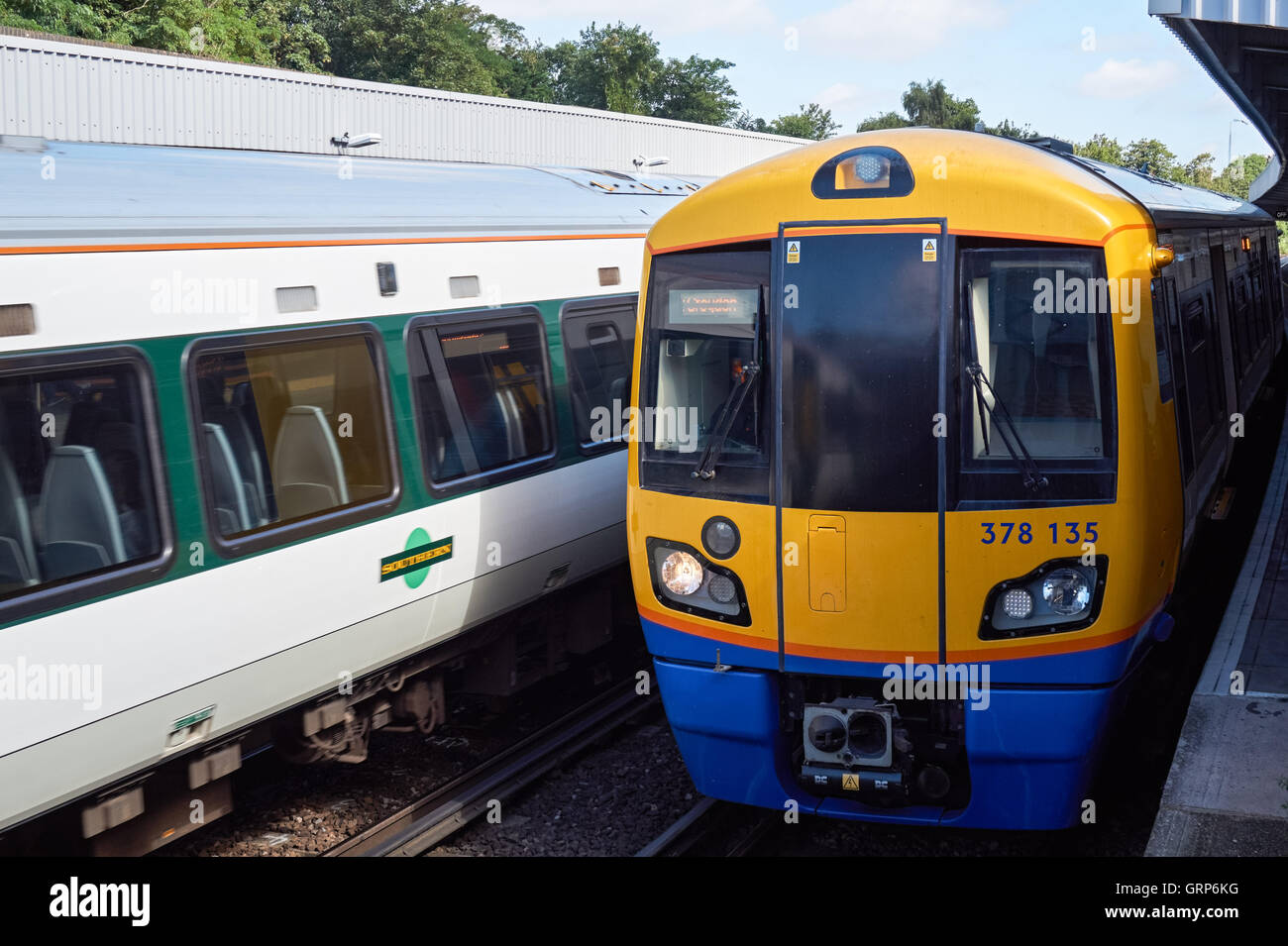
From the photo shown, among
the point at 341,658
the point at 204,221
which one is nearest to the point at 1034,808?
the point at 341,658

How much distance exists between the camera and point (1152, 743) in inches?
261

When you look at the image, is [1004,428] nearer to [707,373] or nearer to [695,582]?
[707,373]

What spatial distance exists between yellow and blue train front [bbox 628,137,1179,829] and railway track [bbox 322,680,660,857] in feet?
5.12

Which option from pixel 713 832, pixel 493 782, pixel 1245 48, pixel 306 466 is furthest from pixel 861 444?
pixel 1245 48

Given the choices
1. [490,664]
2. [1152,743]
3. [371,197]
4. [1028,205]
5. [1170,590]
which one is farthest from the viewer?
[490,664]

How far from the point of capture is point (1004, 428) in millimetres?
4797

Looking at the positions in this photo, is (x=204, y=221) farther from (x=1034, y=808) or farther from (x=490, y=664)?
(x=1034, y=808)

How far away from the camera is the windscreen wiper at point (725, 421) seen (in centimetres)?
510

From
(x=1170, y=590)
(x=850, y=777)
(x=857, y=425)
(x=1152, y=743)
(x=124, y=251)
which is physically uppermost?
(x=124, y=251)

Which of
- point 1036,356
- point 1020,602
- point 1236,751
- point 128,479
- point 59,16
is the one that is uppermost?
point 59,16

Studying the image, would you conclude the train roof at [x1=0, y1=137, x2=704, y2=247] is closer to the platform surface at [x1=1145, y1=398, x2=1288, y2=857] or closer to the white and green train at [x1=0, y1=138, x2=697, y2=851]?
the white and green train at [x1=0, y1=138, x2=697, y2=851]

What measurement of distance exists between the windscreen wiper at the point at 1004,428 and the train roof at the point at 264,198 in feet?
9.45

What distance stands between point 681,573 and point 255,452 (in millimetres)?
1855
